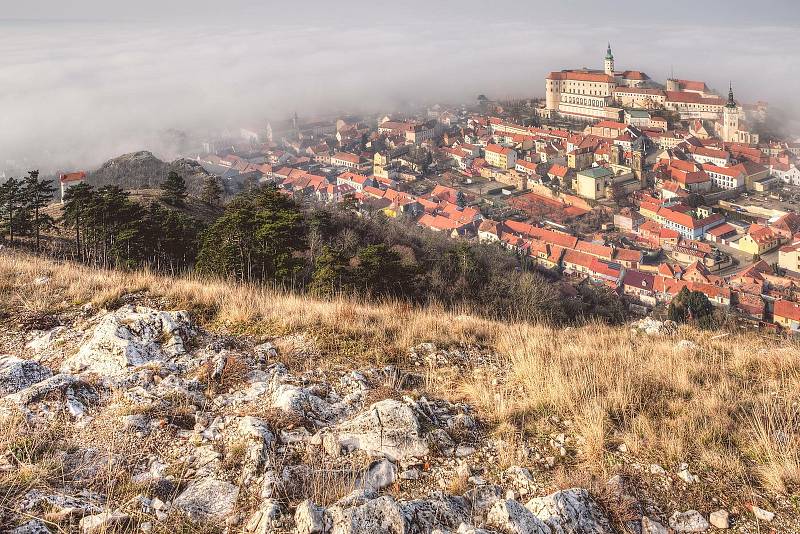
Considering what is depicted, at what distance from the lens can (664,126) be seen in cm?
6444

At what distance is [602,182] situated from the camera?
50.4m

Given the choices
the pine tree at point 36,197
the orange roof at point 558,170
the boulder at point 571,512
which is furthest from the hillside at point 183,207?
the orange roof at point 558,170

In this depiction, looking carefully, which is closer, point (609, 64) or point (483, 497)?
point (483, 497)

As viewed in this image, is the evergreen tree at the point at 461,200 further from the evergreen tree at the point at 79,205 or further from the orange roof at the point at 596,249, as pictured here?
the evergreen tree at the point at 79,205

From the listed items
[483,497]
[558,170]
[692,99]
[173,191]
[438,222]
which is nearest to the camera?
[483,497]

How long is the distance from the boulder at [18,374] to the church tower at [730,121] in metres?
71.9

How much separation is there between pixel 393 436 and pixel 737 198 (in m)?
54.8

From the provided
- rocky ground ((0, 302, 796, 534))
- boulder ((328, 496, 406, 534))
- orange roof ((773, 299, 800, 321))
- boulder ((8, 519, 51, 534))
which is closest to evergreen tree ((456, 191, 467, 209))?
orange roof ((773, 299, 800, 321))

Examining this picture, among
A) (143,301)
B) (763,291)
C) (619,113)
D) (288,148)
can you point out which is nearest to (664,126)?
(619,113)

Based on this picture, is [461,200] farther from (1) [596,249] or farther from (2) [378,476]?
(2) [378,476]

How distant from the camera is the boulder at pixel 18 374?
312 centimetres

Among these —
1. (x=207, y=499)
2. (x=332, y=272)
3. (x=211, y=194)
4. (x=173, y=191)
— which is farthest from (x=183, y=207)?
(x=207, y=499)

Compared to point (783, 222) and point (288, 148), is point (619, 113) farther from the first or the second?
point (288, 148)

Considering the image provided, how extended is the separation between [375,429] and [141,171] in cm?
4935
